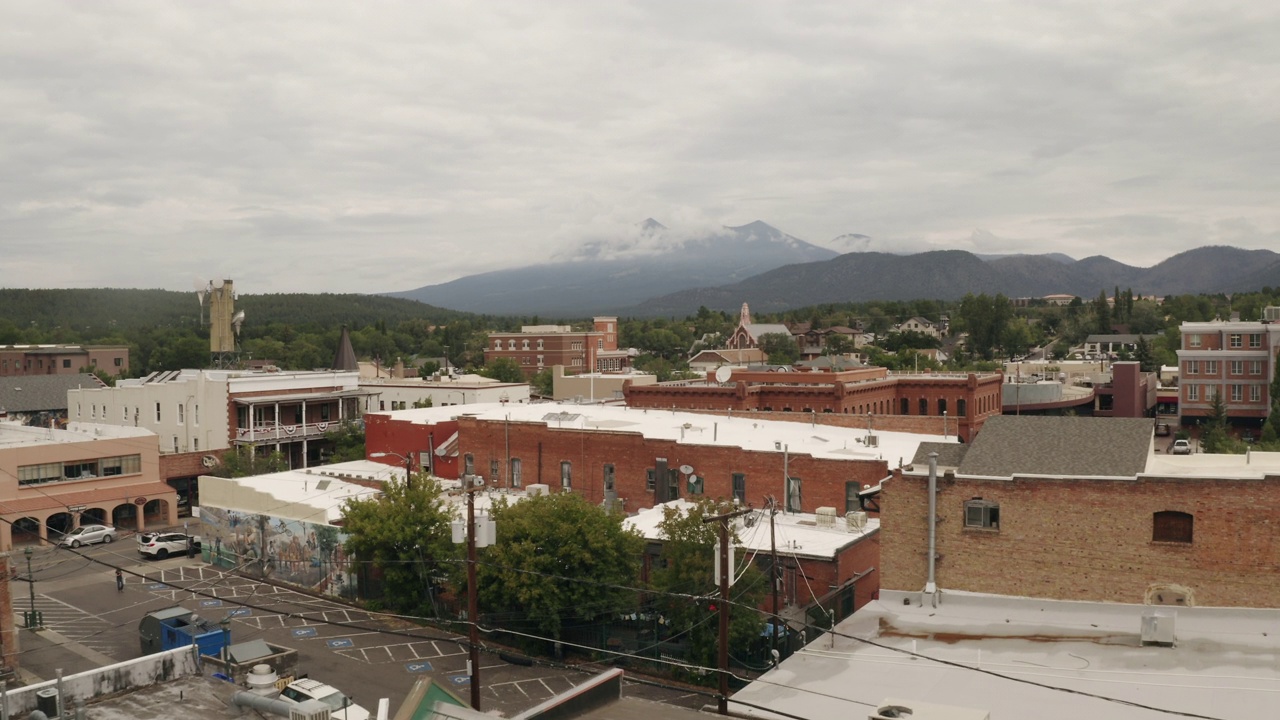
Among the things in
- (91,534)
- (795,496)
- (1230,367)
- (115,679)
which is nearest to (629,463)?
(795,496)

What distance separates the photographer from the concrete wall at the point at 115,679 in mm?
17359

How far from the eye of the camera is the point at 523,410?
56375mm

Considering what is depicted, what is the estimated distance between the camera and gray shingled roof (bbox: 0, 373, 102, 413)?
319ft

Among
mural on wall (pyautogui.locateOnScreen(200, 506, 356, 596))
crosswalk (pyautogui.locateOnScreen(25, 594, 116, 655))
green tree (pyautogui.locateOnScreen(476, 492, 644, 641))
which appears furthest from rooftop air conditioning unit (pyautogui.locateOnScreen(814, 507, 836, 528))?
crosswalk (pyautogui.locateOnScreen(25, 594, 116, 655))

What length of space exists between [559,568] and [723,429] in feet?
54.8

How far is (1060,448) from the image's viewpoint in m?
29.7

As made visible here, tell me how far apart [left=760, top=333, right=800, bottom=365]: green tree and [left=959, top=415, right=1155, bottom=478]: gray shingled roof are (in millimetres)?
144202

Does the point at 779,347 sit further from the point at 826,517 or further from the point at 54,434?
the point at 826,517

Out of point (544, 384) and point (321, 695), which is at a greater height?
point (544, 384)

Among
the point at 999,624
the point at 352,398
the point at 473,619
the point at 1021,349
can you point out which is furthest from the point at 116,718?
the point at 1021,349

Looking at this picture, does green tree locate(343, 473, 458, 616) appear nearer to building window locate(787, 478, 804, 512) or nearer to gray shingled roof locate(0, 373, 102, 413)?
building window locate(787, 478, 804, 512)

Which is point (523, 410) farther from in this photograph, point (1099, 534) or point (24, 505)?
point (1099, 534)

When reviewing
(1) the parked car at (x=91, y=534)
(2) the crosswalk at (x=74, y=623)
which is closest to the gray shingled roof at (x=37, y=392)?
(1) the parked car at (x=91, y=534)

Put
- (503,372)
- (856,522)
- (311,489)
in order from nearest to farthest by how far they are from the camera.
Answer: (856,522) < (311,489) < (503,372)
